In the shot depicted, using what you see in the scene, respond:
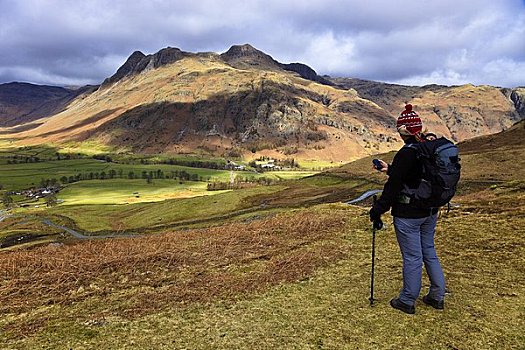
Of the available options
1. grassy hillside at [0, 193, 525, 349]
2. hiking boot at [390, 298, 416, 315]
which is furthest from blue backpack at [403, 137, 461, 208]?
grassy hillside at [0, 193, 525, 349]

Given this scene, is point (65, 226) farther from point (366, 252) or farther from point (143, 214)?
point (366, 252)

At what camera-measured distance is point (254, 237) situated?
68.2ft

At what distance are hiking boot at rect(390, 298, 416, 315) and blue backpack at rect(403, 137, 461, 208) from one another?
110 inches

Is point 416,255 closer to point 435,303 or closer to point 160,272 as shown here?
point 435,303

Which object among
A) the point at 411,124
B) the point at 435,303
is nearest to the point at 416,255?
the point at 435,303

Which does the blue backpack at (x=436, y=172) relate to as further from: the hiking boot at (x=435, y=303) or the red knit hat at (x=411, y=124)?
the hiking boot at (x=435, y=303)

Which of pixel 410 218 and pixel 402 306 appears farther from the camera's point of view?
pixel 402 306

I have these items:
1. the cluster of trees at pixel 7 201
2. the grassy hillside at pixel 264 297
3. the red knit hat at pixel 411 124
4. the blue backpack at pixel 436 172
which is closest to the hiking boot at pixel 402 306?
the grassy hillside at pixel 264 297

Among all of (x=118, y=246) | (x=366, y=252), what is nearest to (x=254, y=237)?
(x=366, y=252)

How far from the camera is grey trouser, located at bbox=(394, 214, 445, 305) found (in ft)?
33.9

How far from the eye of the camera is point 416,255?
1038 centimetres

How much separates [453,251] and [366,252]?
3.56 m

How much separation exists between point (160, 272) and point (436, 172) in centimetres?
1056

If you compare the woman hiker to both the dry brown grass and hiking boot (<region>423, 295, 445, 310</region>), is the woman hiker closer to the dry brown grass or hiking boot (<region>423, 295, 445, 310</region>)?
hiking boot (<region>423, 295, 445, 310</region>)
